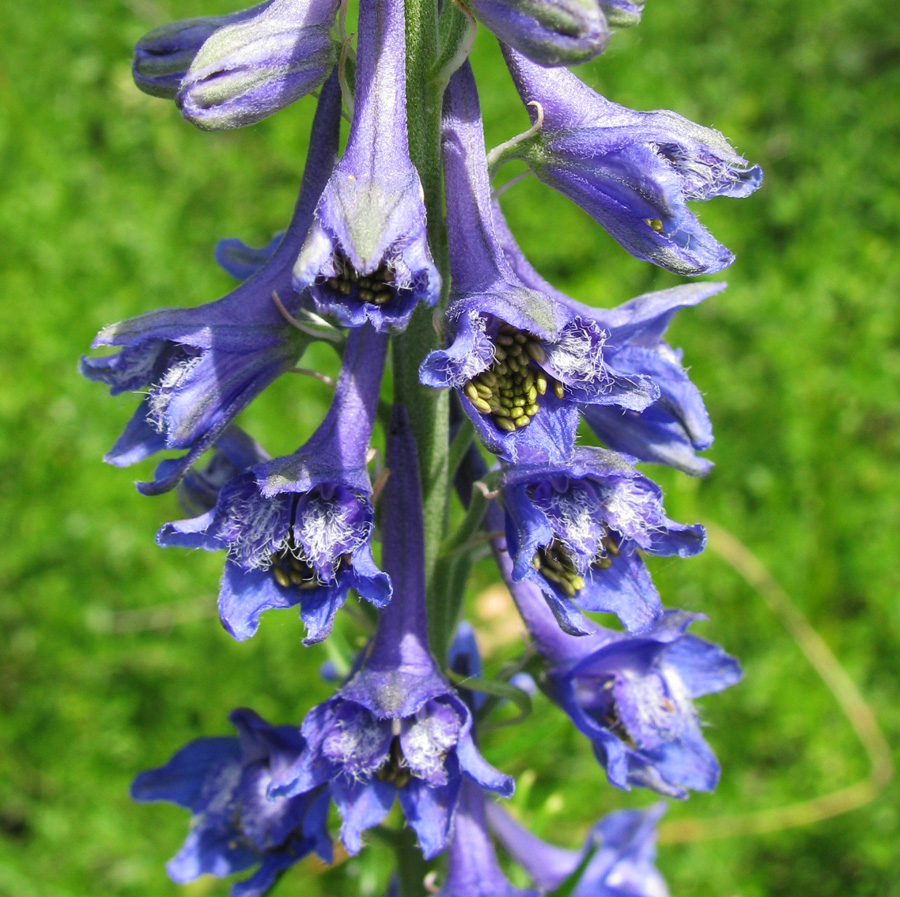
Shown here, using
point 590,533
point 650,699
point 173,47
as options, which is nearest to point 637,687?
point 650,699

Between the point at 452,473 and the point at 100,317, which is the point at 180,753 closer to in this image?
the point at 452,473

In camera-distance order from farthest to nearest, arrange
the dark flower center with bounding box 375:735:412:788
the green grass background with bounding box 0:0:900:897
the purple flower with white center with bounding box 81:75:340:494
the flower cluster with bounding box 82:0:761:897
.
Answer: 1. the green grass background with bounding box 0:0:900:897
2. the dark flower center with bounding box 375:735:412:788
3. the purple flower with white center with bounding box 81:75:340:494
4. the flower cluster with bounding box 82:0:761:897

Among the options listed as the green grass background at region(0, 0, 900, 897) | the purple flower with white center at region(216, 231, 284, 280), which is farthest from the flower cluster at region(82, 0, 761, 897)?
the green grass background at region(0, 0, 900, 897)

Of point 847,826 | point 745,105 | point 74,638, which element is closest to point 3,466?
point 74,638

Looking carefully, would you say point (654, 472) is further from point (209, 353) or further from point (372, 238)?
point (372, 238)

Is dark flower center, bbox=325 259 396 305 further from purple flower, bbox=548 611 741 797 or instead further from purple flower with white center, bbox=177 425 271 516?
purple flower, bbox=548 611 741 797

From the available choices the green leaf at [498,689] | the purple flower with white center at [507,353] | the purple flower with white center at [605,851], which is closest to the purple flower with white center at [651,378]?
the purple flower with white center at [507,353]

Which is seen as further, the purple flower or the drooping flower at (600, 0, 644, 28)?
the purple flower
